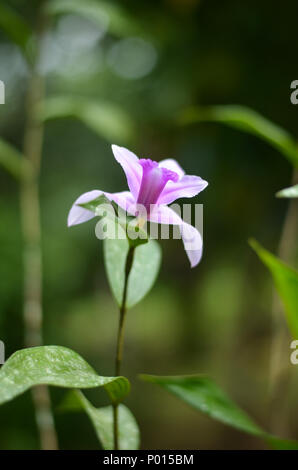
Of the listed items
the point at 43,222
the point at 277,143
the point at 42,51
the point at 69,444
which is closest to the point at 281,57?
the point at 42,51

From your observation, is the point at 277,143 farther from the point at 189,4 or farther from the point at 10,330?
the point at 10,330

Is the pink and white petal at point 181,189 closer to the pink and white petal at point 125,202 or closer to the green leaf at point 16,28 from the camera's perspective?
the pink and white petal at point 125,202

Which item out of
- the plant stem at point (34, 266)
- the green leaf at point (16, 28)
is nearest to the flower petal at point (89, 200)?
the plant stem at point (34, 266)

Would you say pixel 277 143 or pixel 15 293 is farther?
pixel 15 293

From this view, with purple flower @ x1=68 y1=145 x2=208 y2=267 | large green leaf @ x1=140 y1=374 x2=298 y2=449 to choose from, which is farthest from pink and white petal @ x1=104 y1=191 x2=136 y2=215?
large green leaf @ x1=140 y1=374 x2=298 y2=449

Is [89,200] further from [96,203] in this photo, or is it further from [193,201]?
[193,201]
